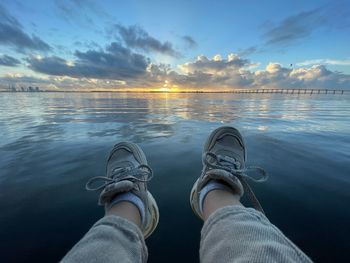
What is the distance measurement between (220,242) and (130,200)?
884 mm

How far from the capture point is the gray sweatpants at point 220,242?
0.97 metres

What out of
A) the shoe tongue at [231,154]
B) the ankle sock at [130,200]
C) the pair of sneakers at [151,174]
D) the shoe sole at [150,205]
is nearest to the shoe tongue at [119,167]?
the pair of sneakers at [151,174]

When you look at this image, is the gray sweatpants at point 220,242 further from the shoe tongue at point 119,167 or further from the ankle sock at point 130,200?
the shoe tongue at point 119,167

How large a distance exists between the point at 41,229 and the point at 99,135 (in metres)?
3.57

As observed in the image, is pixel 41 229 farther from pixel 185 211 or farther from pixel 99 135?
pixel 99 135

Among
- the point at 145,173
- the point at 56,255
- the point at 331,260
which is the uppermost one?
the point at 145,173

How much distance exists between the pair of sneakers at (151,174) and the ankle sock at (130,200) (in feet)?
0.07

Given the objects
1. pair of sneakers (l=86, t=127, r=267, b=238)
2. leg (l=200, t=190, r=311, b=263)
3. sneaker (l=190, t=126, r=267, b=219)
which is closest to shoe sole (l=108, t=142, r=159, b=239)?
pair of sneakers (l=86, t=127, r=267, b=238)

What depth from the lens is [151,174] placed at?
92.5 inches

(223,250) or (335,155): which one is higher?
(223,250)

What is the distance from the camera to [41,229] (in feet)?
6.58

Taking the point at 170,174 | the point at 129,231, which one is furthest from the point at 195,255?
the point at 170,174

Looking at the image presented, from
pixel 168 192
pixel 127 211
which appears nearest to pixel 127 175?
pixel 127 211

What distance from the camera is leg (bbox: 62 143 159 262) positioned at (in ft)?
3.43
